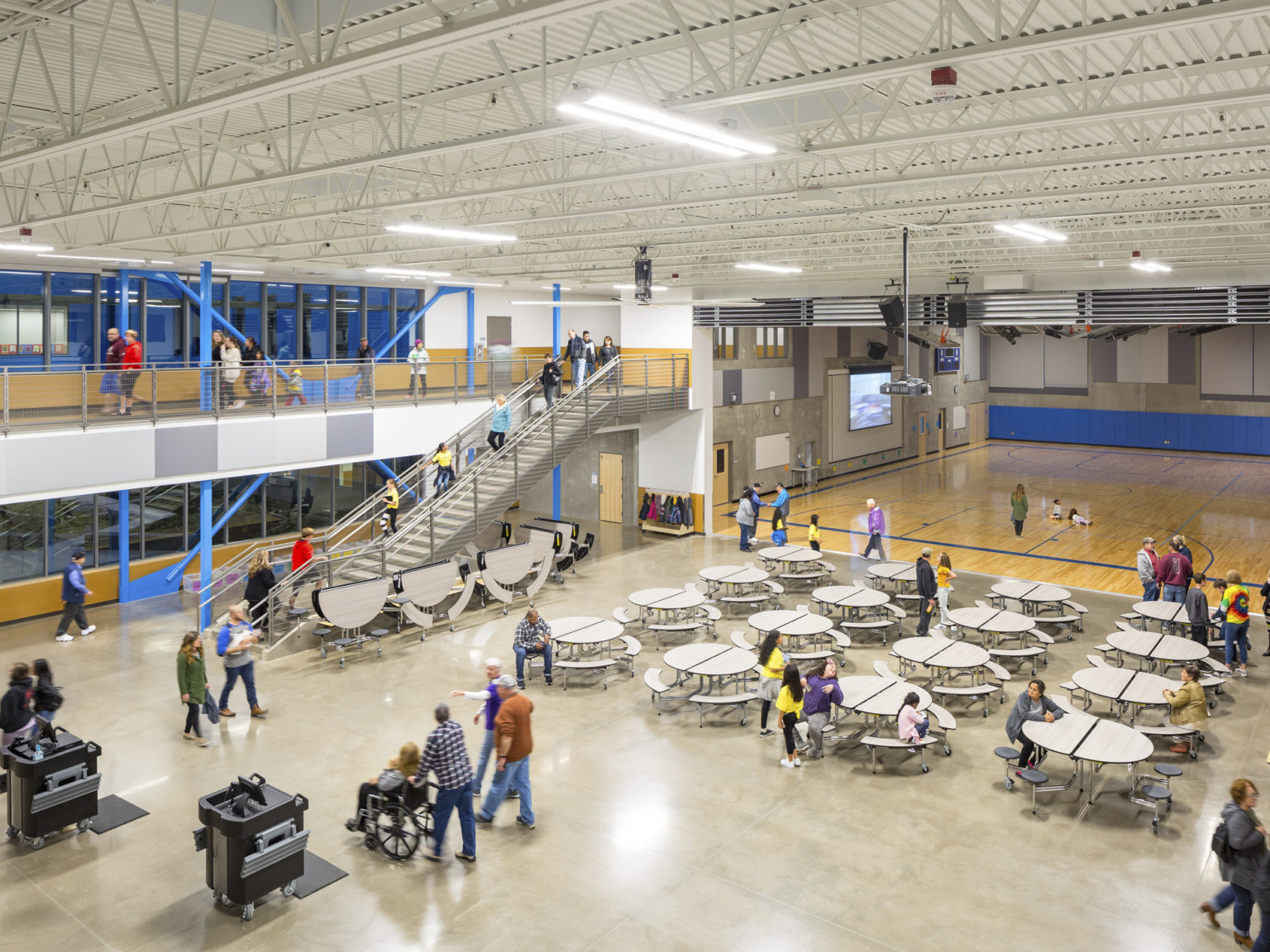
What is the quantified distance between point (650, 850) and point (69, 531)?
16.4 metres

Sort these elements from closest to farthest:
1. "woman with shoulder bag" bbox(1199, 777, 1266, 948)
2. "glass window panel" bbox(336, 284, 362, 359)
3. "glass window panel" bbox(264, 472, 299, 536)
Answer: "woman with shoulder bag" bbox(1199, 777, 1266, 948) → "glass window panel" bbox(264, 472, 299, 536) → "glass window panel" bbox(336, 284, 362, 359)

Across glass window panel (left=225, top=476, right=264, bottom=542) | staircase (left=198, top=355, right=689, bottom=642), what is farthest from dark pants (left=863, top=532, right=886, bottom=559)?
glass window panel (left=225, top=476, right=264, bottom=542)

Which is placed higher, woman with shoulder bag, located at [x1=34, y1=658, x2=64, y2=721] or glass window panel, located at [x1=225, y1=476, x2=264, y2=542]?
glass window panel, located at [x1=225, y1=476, x2=264, y2=542]

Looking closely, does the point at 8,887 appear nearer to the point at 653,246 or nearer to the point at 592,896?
the point at 592,896

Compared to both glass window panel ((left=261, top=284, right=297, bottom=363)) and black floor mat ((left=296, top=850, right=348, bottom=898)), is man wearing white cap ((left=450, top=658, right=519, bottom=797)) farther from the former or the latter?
glass window panel ((left=261, top=284, right=297, bottom=363))

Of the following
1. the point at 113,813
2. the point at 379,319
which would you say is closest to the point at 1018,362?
the point at 379,319

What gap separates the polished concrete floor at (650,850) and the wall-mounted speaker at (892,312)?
457 inches

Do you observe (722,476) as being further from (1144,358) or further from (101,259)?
(1144,358)

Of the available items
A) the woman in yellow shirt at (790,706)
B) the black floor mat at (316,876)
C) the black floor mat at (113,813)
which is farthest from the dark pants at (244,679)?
the woman in yellow shirt at (790,706)

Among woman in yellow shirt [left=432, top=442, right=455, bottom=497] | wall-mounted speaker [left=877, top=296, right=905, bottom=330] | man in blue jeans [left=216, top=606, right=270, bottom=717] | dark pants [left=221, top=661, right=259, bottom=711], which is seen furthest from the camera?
wall-mounted speaker [left=877, top=296, right=905, bottom=330]

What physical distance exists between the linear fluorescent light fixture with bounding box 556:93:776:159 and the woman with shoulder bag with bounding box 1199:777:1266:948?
21.6ft

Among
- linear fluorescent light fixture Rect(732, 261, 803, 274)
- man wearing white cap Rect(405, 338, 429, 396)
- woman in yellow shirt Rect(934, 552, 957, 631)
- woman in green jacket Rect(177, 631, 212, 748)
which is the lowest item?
woman in green jacket Rect(177, 631, 212, 748)

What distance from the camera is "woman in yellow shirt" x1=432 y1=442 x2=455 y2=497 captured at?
65.3 feet

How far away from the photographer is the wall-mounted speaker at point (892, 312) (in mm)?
23172
